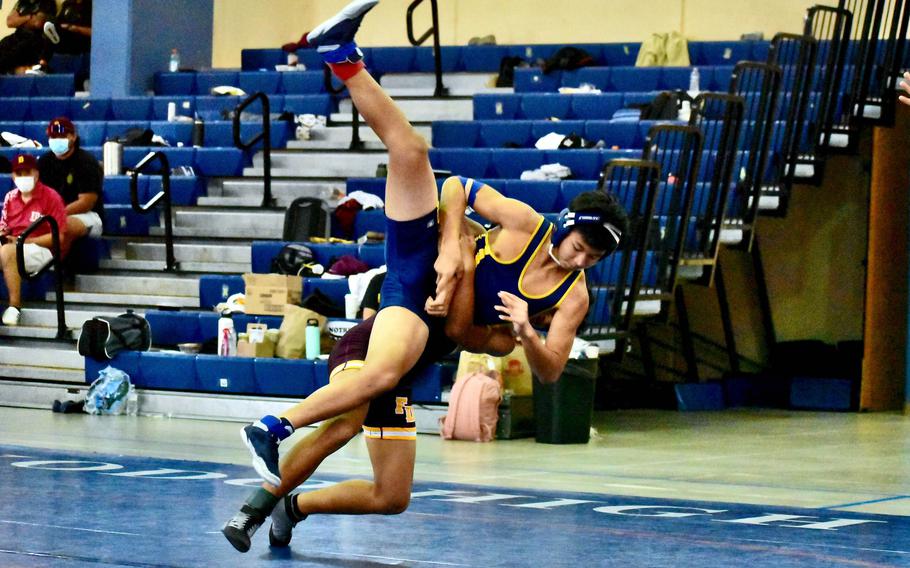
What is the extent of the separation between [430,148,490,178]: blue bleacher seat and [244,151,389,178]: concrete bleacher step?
1.01m

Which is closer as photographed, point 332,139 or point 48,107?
point 332,139

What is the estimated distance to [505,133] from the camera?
1355cm

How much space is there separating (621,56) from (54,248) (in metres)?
6.37

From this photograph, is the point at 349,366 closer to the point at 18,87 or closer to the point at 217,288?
the point at 217,288

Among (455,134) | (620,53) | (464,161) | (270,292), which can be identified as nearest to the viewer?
(270,292)

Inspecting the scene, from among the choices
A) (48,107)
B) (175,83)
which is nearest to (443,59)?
(175,83)

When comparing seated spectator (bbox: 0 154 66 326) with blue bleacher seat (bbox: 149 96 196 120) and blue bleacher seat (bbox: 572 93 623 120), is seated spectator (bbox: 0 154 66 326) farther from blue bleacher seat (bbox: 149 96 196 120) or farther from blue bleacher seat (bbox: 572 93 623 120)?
blue bleacher seat (bbox: 572 93 623 120)

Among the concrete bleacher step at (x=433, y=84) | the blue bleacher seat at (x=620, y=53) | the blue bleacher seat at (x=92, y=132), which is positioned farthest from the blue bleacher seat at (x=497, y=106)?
the blue bleacher seat at (x=92, y=132)

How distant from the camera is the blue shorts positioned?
5.19 meters

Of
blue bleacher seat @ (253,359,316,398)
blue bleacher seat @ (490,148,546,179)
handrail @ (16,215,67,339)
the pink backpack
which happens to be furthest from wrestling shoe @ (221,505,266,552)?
blue bleacher seat @ (490,148,546,179)

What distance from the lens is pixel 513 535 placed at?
584cm

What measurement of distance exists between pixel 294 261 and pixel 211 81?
5.03 metres

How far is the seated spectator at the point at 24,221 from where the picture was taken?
12.2 m

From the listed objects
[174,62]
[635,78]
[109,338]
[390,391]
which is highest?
[174,62]
